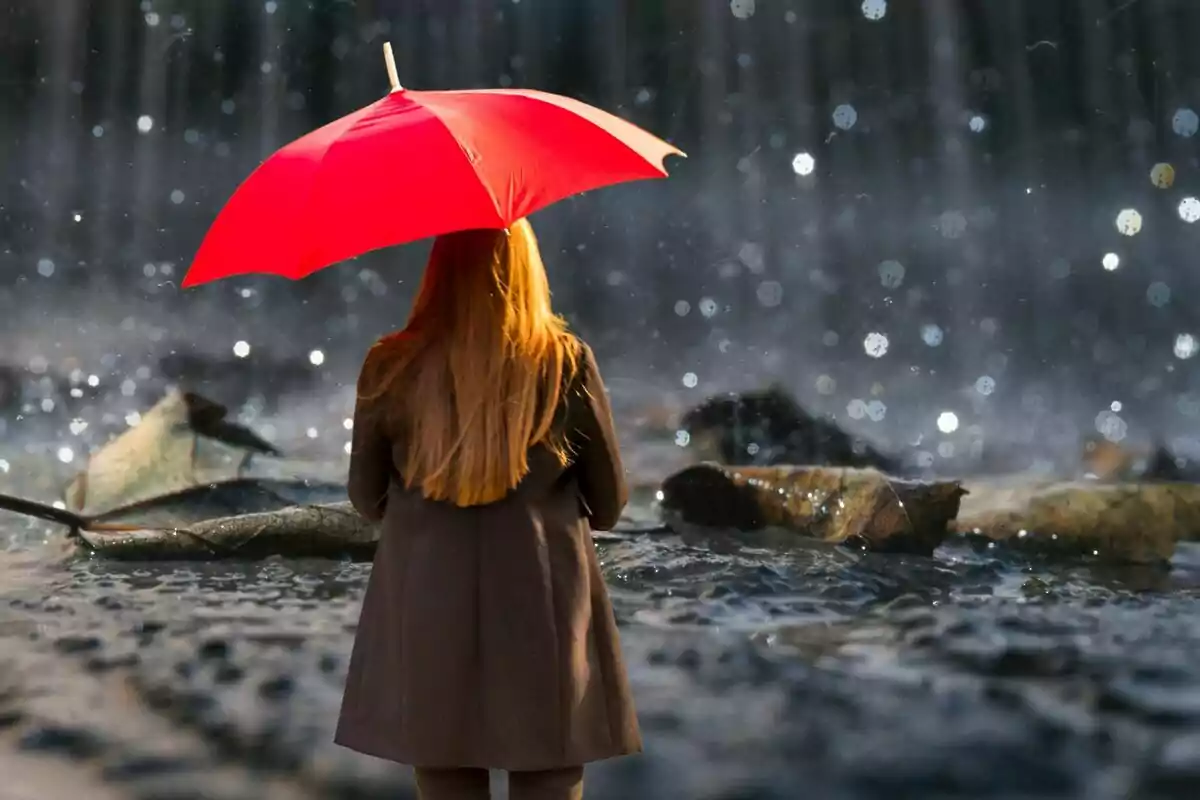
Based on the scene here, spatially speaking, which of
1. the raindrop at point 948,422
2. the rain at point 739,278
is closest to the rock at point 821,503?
the rain at point 739,278

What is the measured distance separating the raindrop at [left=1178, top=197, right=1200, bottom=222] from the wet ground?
1020 mm

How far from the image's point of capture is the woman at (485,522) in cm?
107

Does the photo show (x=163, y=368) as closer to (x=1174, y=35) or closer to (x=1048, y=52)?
(x=1048, y=52)

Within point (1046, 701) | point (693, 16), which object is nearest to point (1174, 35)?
point (693, 16)

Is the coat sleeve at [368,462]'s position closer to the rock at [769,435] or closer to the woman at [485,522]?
the woman at [485,522]

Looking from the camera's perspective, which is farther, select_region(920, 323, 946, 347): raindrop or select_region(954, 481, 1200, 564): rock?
select_region(920, 323, 946, 347): raindrop

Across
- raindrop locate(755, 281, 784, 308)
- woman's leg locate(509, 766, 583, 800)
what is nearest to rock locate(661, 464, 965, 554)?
raindrop locate(755, 281, 784, 308)

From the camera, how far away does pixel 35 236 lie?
10.5 ft

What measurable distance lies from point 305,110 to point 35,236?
0.94 m

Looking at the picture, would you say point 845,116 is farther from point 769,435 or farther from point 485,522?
point 485,522

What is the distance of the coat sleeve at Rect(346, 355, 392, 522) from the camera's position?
113 centimetres

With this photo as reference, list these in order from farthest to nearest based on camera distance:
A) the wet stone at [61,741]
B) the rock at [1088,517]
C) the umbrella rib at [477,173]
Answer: the rock at [1088,517]
the wet stone at [61,741]
the umbrella rib at [477,173]

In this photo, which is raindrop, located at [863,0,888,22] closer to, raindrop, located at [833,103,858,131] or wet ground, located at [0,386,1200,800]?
raindrop, located at [833,103,858,131]

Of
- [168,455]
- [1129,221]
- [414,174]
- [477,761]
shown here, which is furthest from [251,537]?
[1129,221]
